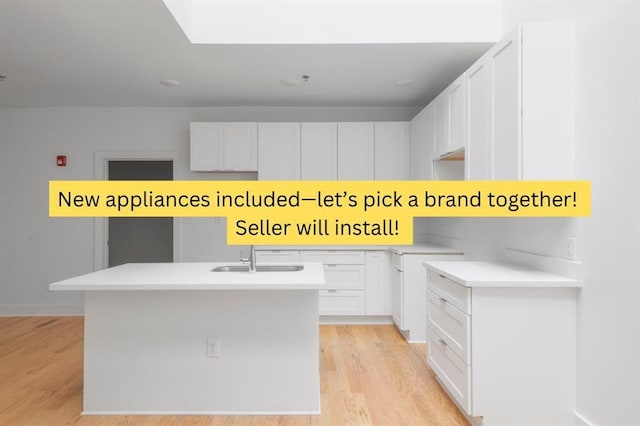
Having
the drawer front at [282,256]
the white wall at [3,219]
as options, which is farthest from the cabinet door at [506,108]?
the white wall at [3,219]

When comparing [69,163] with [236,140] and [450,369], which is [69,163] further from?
[450,369]

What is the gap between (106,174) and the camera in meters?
5.07

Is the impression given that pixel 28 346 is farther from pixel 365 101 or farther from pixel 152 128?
pixel 365 101

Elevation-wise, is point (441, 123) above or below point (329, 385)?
above

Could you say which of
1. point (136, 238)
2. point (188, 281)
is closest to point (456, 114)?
point (188, 281)

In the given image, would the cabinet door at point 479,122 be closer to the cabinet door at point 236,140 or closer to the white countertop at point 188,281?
the white countertop at point 188,281

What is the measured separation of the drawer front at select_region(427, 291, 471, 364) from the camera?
7.29ft

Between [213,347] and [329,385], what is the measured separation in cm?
90

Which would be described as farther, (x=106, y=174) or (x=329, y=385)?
(x=106, y=174)

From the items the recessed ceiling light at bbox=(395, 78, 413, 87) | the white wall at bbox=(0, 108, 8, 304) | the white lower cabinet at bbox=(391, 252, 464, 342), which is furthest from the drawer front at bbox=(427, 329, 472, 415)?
the white wall at bbox=(0, 108, 8, 304)

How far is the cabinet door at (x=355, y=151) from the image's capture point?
4.59m

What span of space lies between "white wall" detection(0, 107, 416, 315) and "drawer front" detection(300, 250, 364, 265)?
1.23 m

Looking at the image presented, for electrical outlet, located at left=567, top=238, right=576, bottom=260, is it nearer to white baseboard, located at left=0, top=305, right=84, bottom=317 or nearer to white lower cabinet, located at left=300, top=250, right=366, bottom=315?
white lower cabinet, located at left=300, top=250, right=366, bottom=315

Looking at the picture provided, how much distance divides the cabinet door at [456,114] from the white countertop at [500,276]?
97 centimetres
